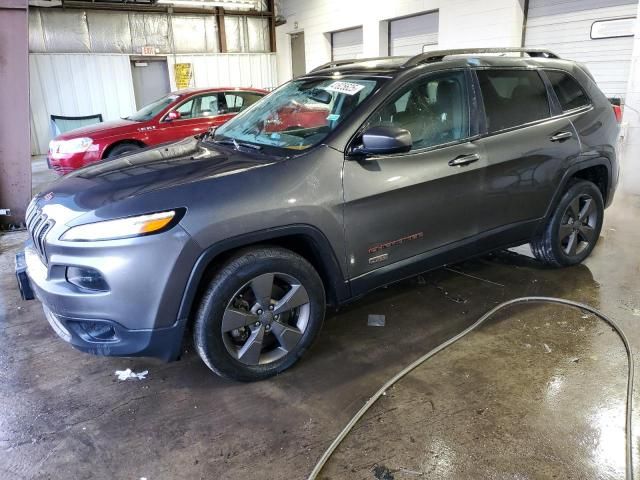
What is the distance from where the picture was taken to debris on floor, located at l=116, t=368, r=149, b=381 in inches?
108

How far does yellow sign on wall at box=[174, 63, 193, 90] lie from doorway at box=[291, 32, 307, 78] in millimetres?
3309

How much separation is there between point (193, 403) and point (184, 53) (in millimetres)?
14153

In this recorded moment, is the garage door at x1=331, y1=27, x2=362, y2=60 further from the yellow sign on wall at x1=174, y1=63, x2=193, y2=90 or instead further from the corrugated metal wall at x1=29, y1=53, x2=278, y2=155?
the yellow sign on wall at x1=174, y1=63, x2=193, y2=90

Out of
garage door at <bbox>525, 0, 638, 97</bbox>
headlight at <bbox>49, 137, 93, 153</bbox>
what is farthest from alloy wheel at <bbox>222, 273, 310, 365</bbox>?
garage door at <bbox>525, 0, 638, 97</bbox>

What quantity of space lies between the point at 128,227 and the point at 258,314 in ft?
2.52

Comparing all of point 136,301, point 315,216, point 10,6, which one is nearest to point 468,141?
point 315,216

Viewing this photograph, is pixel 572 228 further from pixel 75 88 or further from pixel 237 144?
pixel 75 88

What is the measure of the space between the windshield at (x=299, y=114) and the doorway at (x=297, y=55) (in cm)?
1267

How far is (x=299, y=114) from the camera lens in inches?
122

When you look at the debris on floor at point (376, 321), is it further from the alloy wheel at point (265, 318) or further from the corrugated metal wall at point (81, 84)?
the corrugated metal wall at point (81, 84)

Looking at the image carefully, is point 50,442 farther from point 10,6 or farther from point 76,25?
point 76,25

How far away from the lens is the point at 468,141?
3.04 meters

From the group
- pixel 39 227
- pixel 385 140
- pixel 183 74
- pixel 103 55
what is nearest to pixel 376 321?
pixel 385 140

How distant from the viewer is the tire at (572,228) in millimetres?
3705
